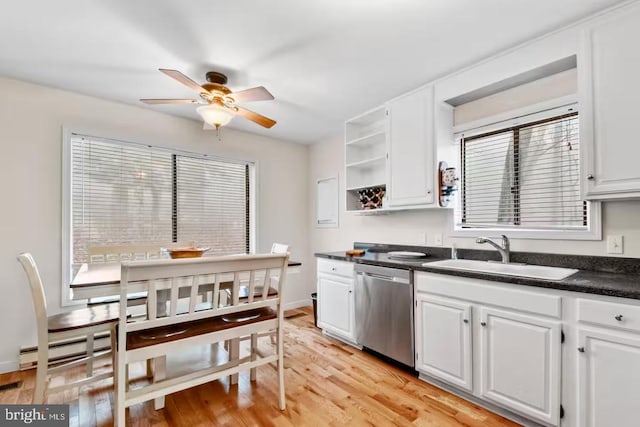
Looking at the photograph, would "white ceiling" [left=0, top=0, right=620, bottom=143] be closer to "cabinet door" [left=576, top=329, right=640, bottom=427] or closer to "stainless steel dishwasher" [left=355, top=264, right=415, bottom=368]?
"stainless steel dishwasher" [left=355, top=264, right=415, bottom=368]

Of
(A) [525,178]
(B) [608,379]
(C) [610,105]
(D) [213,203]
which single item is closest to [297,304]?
(D) [213,203]

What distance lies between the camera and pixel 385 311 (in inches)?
96.4

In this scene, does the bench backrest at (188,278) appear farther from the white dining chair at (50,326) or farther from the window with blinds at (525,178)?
the window with blinds at (525,178)

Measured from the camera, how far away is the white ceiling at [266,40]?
5.45ft

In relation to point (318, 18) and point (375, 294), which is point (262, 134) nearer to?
point (318, 18)

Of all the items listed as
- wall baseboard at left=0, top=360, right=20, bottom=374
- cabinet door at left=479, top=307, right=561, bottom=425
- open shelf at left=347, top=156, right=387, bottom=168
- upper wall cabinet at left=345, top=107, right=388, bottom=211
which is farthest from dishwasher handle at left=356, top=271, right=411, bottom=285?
wall baseboard at left=0, top=360, right=20, bottom=374

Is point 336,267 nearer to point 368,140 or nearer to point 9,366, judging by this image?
point 368,140

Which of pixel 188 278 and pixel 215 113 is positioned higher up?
pixel 215 113

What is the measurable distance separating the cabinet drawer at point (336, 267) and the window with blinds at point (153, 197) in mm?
1333

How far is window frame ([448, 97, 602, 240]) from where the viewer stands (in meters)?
1.90

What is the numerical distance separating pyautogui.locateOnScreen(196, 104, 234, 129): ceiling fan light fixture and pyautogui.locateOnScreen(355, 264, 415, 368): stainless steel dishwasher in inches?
67.7

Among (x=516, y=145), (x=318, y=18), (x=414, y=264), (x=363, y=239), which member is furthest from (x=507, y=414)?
(x=318, y=18)

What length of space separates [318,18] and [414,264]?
72.0 inches

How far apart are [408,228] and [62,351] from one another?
3438 millimetres
